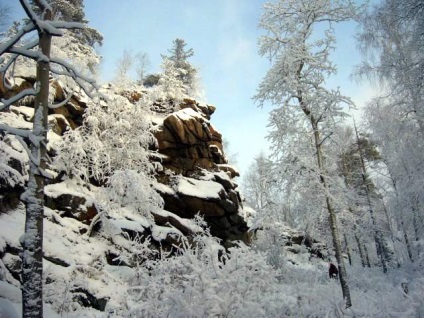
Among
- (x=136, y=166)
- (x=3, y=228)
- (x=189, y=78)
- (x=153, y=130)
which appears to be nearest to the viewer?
(x=3, y=228)

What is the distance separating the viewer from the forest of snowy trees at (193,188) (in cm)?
541

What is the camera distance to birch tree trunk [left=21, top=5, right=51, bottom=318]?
4.85 metres

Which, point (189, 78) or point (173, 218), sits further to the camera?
point (189, 78)

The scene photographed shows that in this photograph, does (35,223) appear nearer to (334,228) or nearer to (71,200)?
(71,200)

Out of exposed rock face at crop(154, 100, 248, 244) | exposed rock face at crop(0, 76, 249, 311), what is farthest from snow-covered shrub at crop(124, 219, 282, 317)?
exposed rock face at crop(154, 100, 248, 244)

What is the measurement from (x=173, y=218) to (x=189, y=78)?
709 inches

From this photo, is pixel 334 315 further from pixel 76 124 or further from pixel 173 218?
pixel 76 124

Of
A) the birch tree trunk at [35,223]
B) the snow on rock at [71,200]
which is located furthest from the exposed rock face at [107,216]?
the birch tree trunk at [35,223]

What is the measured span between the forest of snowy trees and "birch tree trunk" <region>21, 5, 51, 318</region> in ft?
0.06

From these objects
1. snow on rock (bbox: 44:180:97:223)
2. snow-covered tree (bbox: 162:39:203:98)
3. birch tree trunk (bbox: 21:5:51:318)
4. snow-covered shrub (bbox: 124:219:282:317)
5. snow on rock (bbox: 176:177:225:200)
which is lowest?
snow-covered shrub (bbox: 124:219:282:317)

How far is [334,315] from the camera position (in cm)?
602

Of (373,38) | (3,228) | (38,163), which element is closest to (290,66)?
(373,38)

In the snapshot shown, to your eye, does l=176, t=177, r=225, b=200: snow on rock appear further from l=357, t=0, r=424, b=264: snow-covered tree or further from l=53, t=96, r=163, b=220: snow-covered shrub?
l=357, t=0, r=424, b=264: snow-covered tree

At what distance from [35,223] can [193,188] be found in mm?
14245
